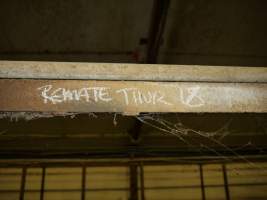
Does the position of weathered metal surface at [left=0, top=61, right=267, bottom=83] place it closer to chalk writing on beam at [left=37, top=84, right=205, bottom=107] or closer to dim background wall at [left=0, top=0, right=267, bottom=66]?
chalk writing on beam at [left=37, top=84, right=205, bottom=107]

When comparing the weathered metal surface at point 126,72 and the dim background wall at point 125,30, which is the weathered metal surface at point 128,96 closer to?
the weathered metal surface at point 126,72

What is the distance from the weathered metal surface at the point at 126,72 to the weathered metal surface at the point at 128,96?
2cm

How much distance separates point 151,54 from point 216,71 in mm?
1440

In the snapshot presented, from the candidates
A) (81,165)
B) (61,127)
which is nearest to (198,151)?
(81,165)

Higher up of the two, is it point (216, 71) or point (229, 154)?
point (229, 154)

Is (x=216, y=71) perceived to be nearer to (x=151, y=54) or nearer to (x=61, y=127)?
(x=151, y=54)

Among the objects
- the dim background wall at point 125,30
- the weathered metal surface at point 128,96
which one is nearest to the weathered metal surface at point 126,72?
the weathered metal surface at point 128,96

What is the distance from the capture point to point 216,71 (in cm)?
125

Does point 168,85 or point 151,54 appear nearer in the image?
point 168,85

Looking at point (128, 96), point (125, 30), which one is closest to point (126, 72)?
point (128, 96)

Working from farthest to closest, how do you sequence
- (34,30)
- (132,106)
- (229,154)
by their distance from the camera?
(229,154) → (34,30) → (132,106)

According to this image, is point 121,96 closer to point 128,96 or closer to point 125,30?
point 128,96

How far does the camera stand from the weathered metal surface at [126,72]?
1168 millimetres

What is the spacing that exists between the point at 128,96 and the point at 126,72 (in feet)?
0.31
